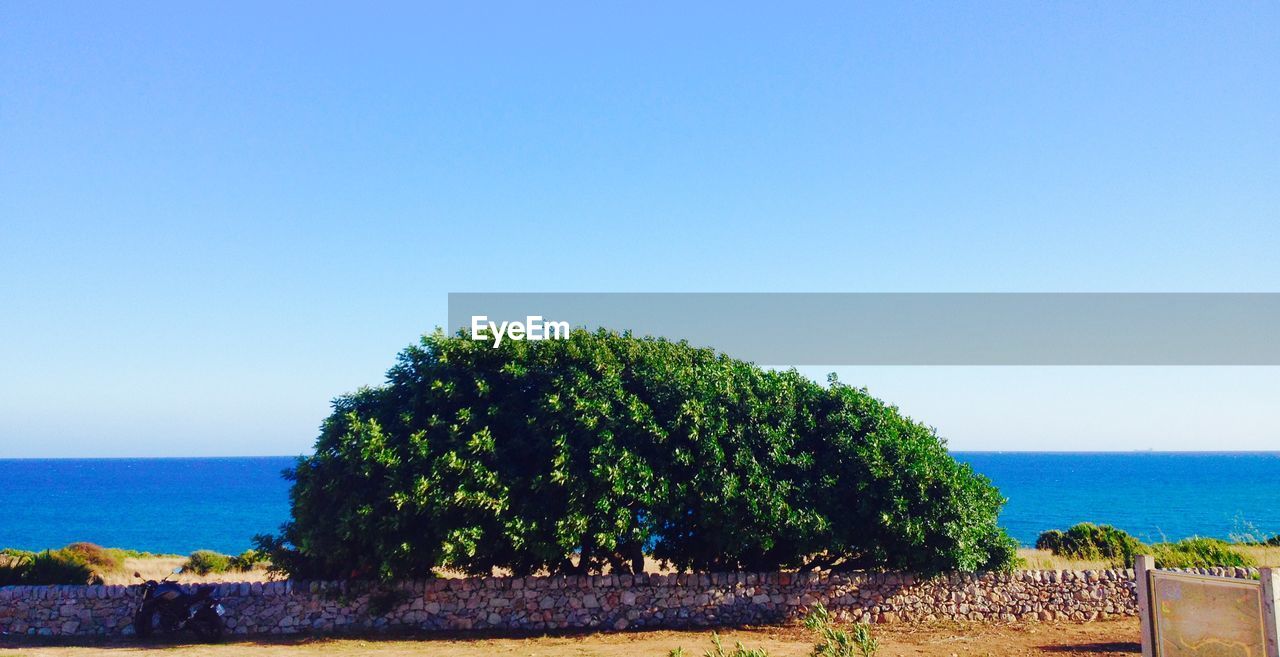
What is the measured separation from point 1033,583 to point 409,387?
54.0 feet

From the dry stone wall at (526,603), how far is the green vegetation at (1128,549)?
25.5 ft

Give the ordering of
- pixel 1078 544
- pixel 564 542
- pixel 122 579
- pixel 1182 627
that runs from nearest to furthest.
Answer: pixel 1182 627 < pixel 564 542 < pixel 122 579 < pixel 1078 544

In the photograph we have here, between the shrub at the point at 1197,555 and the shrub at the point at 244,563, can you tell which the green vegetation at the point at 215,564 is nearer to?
the shrub at the point at 244,563

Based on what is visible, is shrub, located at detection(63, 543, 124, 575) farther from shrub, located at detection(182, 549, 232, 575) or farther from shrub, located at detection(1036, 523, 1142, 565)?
shrub, located at detection(1036, 523, 1142, 565)

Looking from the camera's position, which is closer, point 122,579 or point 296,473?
point 296,473

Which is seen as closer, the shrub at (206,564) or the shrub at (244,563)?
the shrub at (206,564)

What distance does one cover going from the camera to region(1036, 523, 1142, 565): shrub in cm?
2917

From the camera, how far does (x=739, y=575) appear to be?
67.5ft

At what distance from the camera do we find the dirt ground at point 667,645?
17.5m

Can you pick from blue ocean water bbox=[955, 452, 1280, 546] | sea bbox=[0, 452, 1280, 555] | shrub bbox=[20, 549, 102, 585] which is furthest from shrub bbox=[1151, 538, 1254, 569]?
shrub bbox=[20, 549, 102, 585]

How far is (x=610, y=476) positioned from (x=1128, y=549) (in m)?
20.9

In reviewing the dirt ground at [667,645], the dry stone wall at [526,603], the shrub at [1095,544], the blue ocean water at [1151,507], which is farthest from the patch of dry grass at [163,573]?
the blue ocean water at [1151,507]

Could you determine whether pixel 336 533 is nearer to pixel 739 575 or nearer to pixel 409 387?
pixel 409 387

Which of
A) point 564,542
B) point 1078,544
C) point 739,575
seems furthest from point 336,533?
point 1078,544
